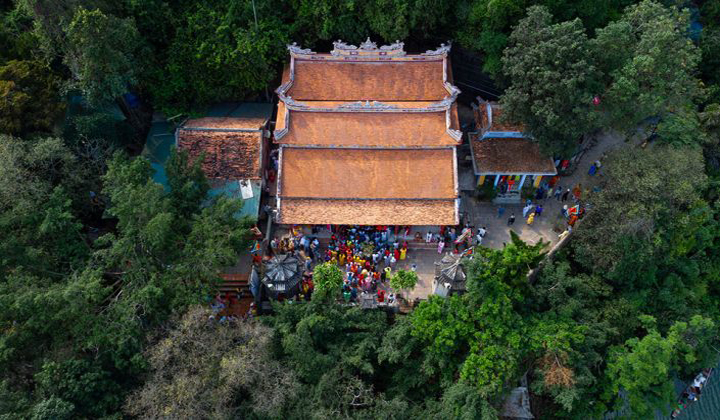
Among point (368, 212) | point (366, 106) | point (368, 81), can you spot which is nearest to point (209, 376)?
point (368, 212)

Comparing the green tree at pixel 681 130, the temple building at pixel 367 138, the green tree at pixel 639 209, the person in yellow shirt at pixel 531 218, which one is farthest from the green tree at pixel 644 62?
the temple building at pixel 367 138

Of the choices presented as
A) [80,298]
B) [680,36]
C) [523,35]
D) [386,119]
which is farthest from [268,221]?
[680,36]

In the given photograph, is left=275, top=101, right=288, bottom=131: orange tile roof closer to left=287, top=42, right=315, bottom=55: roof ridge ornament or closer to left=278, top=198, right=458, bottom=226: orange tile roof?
left=287, top=42, right=315, bottom=55: roof ridge ornament

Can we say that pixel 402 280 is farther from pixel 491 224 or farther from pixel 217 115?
pixel 217 115

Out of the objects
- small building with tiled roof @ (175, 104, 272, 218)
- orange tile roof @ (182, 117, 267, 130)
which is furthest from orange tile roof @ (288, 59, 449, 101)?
small building with tiled roof @ (175, 104, 272, 218)

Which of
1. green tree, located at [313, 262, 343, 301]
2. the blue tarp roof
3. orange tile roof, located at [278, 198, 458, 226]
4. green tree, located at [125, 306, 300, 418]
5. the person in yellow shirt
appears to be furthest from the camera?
the person in yellow shirt

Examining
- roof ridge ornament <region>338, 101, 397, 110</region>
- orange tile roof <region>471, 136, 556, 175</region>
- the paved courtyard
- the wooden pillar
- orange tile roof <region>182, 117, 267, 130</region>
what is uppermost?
roof ridge ornament <region>338, 101, 397, 110</region>

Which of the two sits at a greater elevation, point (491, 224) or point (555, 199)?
point (555, 199)
